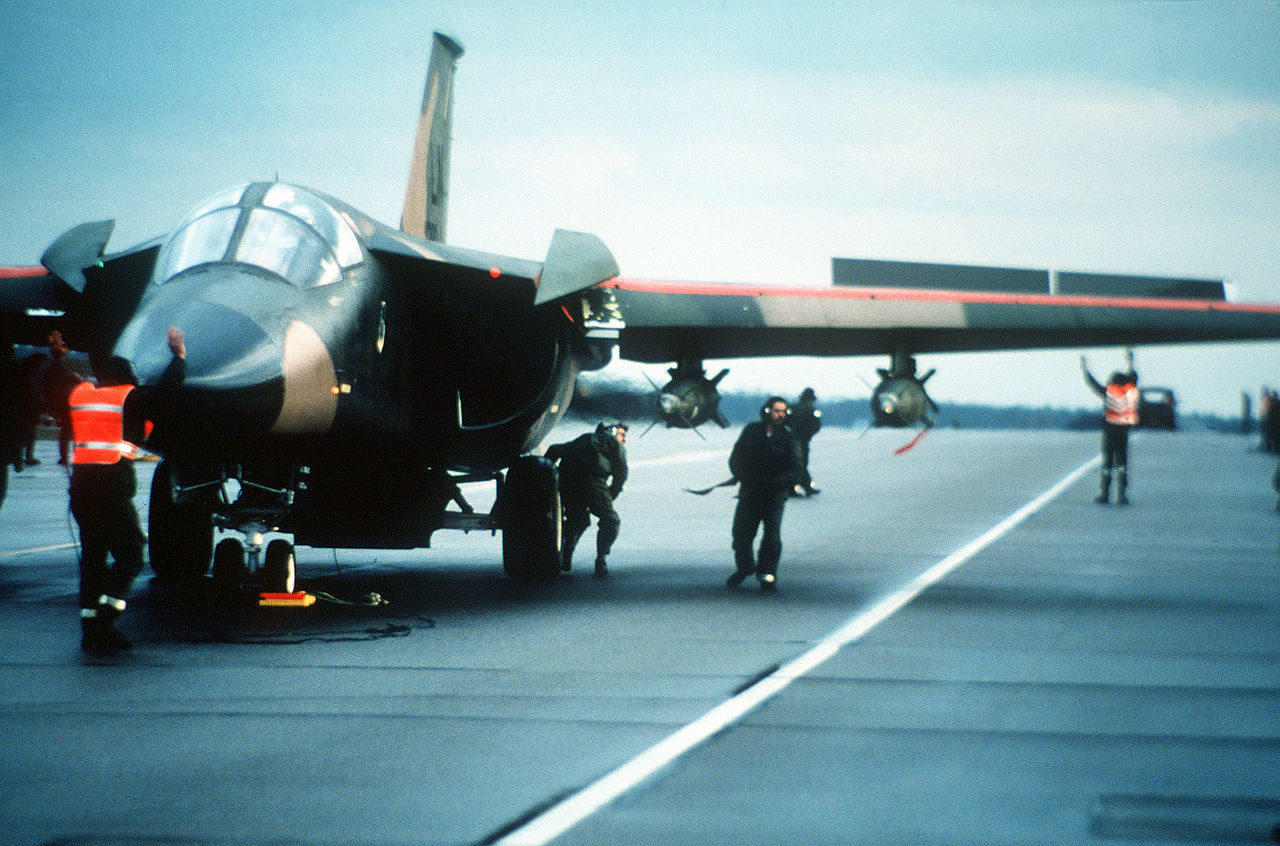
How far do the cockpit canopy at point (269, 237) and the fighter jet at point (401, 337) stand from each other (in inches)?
0.6

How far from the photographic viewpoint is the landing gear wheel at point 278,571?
35.7ft

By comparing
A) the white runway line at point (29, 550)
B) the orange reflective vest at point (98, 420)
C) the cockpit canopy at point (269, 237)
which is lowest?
the white runway line at point (29, 550)

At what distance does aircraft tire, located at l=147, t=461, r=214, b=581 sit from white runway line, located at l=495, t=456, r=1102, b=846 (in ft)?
19.0

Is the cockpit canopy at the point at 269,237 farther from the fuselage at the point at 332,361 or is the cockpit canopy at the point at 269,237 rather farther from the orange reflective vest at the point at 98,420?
the orange reflective vest at the point at 98,420

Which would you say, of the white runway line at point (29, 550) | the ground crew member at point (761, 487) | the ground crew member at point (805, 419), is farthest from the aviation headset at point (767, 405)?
the ground crew member at point (805, 419)

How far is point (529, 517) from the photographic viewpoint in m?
13.2

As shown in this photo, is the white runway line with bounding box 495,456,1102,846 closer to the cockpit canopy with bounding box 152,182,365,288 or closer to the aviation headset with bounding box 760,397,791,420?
the aviation headset with bounding box 760,397,791,420

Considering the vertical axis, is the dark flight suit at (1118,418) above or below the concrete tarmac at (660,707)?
above

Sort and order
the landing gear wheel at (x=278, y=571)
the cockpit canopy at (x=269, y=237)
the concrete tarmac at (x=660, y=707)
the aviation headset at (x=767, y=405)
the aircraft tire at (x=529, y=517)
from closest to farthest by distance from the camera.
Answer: the concrete tarmac at (x=660, y=707), the cockpit canopy at (x=269, y=237), the landing gear wheel at (x=278, y=571), the aircraft tire at (x=529, y=517), the aviation headset at (x=767, y=405)

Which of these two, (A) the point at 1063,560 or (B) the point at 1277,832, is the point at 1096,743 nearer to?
(B) the point at 1277,832

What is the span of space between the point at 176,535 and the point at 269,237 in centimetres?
398

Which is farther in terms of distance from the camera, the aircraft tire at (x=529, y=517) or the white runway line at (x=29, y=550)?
the white runway line at (x=29, y=550)

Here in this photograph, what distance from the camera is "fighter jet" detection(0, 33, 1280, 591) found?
929 centimetres

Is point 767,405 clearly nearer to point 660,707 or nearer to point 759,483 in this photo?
point 759,483
